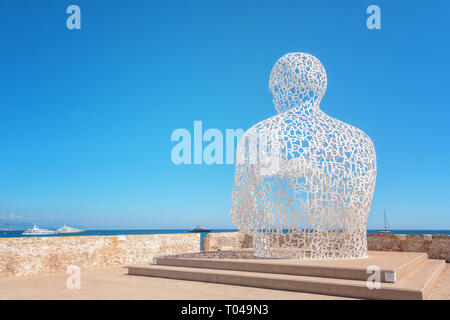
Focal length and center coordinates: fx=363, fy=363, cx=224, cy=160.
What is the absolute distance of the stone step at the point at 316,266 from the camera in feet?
20.9

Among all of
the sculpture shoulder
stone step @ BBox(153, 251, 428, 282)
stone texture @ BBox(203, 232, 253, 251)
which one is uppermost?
the sculpture shoulder

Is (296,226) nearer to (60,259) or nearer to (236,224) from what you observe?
(236,224)

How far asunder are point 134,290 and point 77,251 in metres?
3.65

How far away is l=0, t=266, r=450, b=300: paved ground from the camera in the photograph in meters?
6.16

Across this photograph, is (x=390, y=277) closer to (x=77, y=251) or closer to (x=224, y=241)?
(x=77, y=251)

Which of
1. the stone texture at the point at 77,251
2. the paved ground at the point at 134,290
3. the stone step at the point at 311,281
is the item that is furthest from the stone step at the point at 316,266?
the stone texture at the point at 77,251

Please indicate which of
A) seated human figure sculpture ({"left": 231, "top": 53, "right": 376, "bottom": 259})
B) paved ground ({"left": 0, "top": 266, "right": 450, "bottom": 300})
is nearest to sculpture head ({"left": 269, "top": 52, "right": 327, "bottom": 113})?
seated human figure sculpture ({"left": 231, "top": 53, "right": 376, "bottom": 259})

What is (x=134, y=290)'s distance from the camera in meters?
6.76

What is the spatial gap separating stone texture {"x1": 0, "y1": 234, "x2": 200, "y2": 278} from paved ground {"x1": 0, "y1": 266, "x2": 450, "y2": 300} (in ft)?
1.35

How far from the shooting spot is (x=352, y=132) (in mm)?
8422

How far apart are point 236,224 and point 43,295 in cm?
439

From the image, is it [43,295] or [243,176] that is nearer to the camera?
[43,295]

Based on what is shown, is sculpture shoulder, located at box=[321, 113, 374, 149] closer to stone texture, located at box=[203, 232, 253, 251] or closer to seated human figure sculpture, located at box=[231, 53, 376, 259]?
seated human figure sculpture, located at box=[231, 53, 376, 259]

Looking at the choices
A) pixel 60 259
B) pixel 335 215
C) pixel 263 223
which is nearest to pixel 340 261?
pixel 335 215
